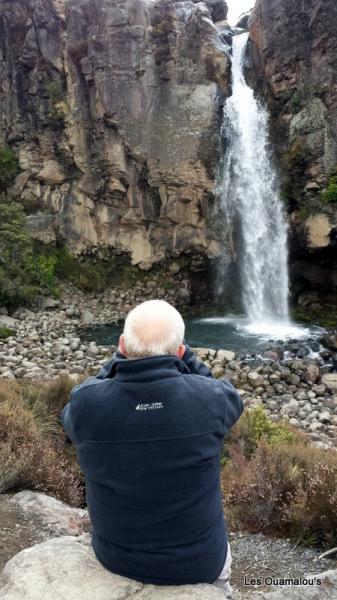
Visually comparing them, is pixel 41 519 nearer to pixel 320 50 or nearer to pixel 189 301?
pixel 189 301

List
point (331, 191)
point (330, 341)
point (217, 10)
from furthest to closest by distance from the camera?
point (217, 10), point (331, 191), point (330, 341)

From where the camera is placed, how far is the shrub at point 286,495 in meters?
3.53

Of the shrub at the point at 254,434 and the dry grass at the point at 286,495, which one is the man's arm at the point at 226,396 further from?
the shrub at the point at 254,434

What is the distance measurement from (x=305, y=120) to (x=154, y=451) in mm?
19767

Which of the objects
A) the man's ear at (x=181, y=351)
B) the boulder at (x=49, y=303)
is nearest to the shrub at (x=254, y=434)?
the man's ear at (x=181, y=351)

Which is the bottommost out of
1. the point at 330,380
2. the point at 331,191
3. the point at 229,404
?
the point at 330,380

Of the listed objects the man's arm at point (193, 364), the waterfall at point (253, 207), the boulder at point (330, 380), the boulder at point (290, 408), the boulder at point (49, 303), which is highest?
the waterfall at point (253, 207)

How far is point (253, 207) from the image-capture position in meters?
20.1

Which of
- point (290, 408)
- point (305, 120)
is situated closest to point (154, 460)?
point (290, 408)

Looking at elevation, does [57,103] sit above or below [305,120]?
above

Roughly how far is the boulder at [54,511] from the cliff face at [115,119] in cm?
1766

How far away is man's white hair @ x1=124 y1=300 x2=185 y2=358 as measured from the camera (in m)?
1.93

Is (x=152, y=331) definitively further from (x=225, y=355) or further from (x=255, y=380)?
(x=225, y=355)

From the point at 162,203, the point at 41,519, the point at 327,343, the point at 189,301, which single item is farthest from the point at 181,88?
the point at 41,519
